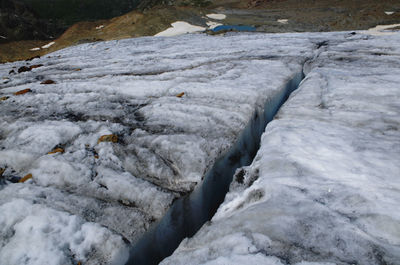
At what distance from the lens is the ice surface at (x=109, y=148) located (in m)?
→ 1.33

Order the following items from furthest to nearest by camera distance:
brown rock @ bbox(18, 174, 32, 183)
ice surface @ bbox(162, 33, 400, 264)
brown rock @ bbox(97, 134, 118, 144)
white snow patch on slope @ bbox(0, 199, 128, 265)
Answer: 1. brown rock @ bbox(97, 134, 118, 144)
2. brown rock @ bbox(18, 174, 32, 183)
3. white snow patch on slope @ bbox(0, 199, 128, 265)
4. ice surface @ bbox(162, 33, 400, 264)

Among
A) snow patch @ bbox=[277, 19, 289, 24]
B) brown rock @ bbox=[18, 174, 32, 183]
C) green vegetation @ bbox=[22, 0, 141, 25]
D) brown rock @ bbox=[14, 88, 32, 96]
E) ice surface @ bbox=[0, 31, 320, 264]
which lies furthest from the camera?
green vegetation @ bbox=[22, 0, 141, 25]

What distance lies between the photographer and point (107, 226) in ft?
4.49

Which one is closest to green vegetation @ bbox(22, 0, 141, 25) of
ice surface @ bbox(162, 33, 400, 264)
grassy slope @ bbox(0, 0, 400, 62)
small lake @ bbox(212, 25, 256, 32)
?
grassy slope @ bbox(0, 0, 400, 62)

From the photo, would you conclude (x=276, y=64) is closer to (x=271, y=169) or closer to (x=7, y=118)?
(x=271, y=169)

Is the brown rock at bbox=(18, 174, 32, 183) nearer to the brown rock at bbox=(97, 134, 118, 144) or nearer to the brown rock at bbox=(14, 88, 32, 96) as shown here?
the brown rock at bbox=(97, 134, 118, 144)

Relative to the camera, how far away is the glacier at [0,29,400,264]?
118 cm

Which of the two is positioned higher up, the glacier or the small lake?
the small lake

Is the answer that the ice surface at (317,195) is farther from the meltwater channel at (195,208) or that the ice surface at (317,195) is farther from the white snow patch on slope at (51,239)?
the white snow patch on slope at (51,239)

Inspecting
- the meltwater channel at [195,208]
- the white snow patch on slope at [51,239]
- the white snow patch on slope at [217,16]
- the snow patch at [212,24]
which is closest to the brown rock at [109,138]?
the white snow patch on slope at [51,239]

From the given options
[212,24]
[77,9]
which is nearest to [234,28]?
[212,24]

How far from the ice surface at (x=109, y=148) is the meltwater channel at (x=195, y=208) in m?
0.06

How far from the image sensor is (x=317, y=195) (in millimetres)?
1335

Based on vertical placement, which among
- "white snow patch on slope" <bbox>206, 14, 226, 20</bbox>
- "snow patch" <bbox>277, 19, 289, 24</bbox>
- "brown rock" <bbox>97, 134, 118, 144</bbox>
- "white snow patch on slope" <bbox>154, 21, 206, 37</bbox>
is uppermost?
"white snow patch on slope" <bbox>206, 14, 226, 20</bbox>
